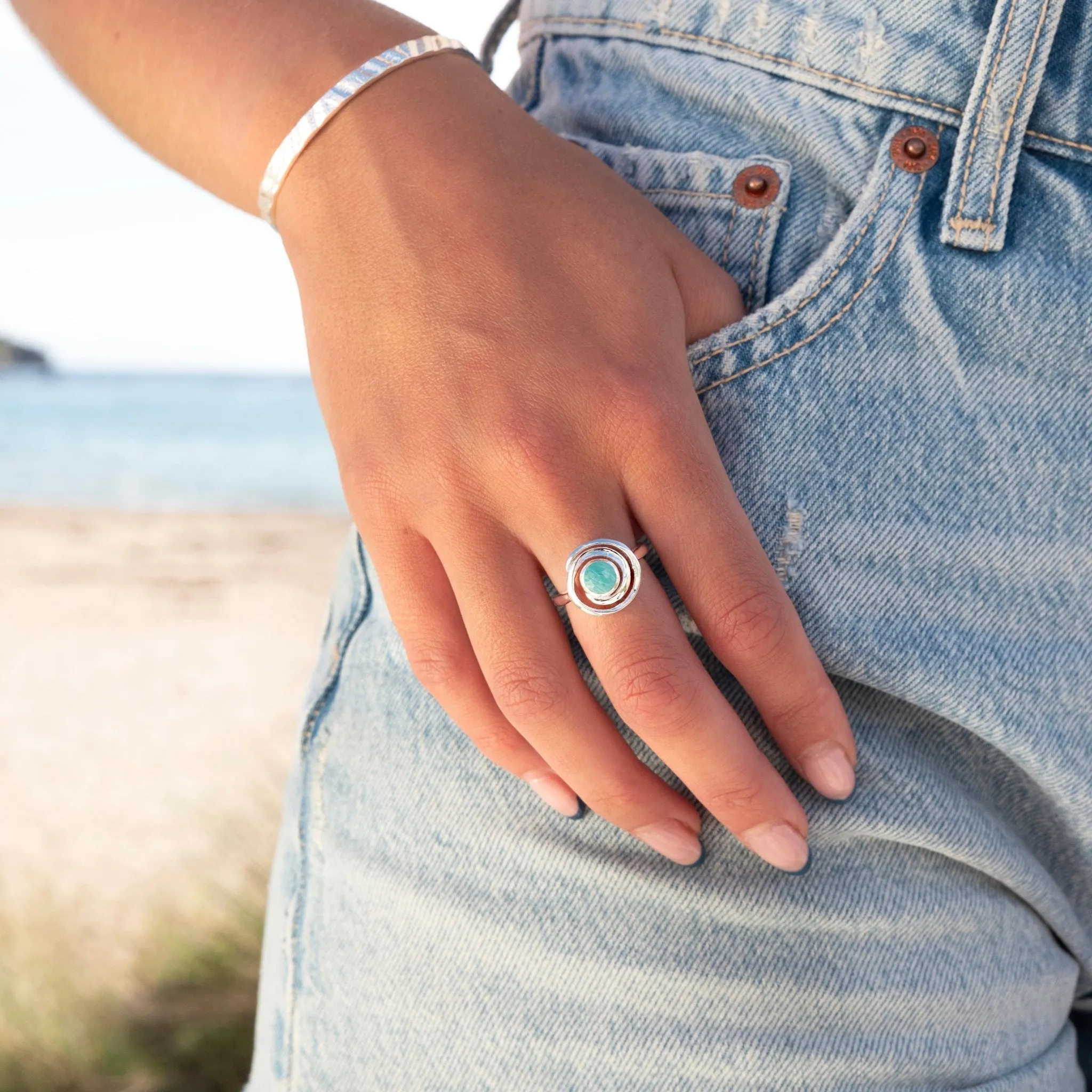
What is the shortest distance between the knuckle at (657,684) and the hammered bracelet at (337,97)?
504 mm

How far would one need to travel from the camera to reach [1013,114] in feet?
2.58

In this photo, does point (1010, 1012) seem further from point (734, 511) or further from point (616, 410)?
point (616, 410)

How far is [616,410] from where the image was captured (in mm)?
746

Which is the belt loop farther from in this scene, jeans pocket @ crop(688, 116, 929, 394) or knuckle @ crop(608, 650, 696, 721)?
knuckle @ crop(608, 650, 696, 721)

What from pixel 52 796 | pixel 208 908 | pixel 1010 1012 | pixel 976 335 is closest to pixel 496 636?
pixel 976 335

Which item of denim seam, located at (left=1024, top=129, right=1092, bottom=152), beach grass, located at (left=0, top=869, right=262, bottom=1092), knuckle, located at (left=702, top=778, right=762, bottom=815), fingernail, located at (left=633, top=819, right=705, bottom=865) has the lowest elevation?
beach grass, located at (left=0, top=869, right=262, bottom=1092)

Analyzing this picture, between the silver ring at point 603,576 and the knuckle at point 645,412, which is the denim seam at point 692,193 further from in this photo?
the silver ring at point 603,576

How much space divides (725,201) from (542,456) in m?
0.30

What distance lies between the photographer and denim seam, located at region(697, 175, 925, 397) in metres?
0.79

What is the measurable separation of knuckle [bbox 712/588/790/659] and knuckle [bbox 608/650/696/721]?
0.14 feet

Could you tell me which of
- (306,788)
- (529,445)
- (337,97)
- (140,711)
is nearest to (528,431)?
(529,445)

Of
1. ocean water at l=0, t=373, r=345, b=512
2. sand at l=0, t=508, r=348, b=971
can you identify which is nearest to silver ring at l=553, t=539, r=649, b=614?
sand at l=0, t=508, r=348, b=971

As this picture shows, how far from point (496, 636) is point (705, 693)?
16 centimetres

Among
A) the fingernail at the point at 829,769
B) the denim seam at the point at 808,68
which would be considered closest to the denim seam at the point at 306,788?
the fingernail at the point at 829,769
